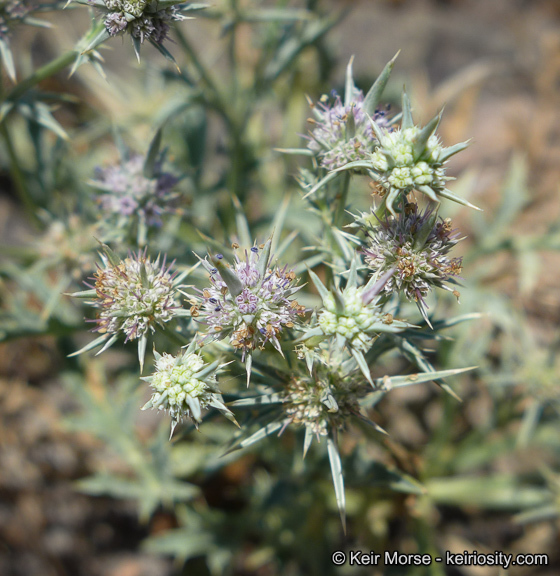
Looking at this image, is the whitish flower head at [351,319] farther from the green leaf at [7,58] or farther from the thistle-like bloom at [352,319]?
the green leaf at [7,58]

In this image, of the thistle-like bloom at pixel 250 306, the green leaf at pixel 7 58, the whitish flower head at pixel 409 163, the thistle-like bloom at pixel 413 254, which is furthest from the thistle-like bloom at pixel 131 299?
the green leaf at pixel 7 58

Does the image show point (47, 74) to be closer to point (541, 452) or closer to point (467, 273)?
point (467, 273)

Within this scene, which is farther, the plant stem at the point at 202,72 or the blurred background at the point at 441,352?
the blurred background at the point at 441,352

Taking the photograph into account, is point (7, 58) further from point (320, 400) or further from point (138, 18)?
point (320, 400)

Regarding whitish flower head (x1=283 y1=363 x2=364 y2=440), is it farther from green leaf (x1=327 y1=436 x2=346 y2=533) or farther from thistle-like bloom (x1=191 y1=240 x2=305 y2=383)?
thistle-like bloom (x1=191 y1=240 x2=305 y2=383)

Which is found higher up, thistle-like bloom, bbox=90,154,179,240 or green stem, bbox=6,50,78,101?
green stem, bbox=6,50,78,101

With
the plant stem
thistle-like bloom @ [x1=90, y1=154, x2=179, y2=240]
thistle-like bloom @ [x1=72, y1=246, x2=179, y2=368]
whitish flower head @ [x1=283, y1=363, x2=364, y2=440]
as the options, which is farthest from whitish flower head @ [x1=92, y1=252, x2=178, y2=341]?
the plant stem

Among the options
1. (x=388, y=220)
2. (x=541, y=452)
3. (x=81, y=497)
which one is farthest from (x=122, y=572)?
(x=388, y=220)
